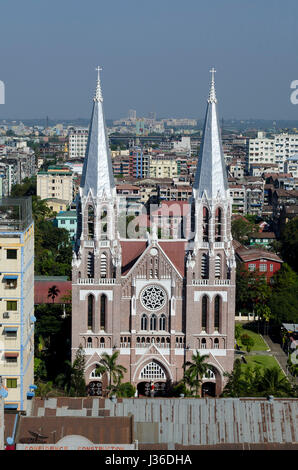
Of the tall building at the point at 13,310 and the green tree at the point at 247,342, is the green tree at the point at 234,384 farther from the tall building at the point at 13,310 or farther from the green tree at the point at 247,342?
the tall building at the point at 13,310

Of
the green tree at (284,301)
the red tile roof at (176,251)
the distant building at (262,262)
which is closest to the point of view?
the red tile roof at (176,251)

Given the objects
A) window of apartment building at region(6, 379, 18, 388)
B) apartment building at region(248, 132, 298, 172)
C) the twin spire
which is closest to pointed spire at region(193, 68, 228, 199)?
the twin spire

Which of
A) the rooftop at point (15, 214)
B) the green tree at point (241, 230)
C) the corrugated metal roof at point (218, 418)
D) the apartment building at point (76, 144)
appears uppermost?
the apartment building at point (76, 144)

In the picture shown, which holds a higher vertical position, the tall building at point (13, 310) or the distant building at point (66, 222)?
the distant building at point (66, 222)

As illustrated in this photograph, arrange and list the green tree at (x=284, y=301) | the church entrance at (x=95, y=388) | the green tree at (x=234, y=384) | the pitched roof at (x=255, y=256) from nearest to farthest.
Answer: the green tree at (x=234, y=384) → the church entrance at (x=95, y=388) → the green tree at (x=284, y=301) → the pitched roof at (x=255, y=256)

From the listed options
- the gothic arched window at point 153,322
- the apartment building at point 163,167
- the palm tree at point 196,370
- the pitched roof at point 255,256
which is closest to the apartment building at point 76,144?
the apartment building at point 163,167

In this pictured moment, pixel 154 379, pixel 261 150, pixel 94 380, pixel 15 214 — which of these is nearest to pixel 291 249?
pixel 154 379

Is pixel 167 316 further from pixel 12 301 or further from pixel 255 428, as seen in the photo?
pixel 255 428

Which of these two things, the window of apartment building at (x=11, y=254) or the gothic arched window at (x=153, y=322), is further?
the gothic arched window at (x=153, y=322)
